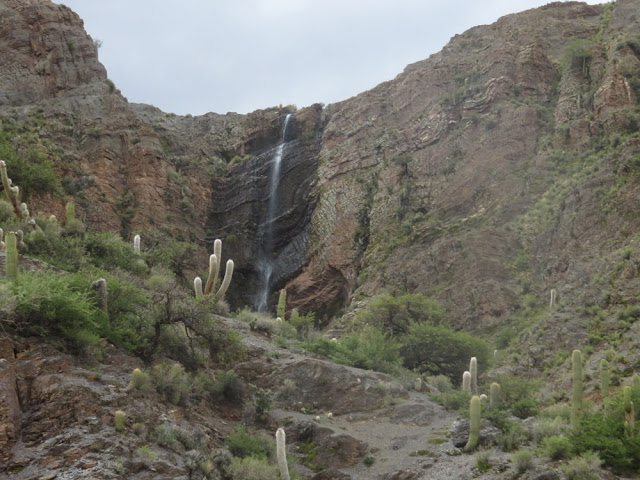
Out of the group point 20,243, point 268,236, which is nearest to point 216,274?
point 20,243

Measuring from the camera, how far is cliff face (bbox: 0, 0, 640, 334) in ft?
122

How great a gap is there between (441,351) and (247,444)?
49.3 feet

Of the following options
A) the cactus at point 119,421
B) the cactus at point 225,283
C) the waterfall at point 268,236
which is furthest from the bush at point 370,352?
the waterfall at point 268,236

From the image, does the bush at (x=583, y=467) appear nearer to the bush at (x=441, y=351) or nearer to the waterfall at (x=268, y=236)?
the bush at (x=441, y=351)

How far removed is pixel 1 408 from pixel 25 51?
131 ft

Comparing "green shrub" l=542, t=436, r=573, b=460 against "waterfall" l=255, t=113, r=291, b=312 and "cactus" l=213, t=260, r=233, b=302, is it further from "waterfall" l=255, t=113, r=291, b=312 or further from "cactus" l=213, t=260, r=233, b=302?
"waterfall" l=255, t=113, r=291, b=312

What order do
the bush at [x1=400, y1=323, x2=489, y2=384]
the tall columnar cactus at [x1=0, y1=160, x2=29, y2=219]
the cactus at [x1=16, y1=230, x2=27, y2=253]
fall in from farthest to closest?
the bush at [x1=400, y1=323, x2=489, y2=384] < the tall columnar cactus at [x1=0, y1=160, x2=29, y2=219] < the cactus at [x1=16, y1=230, x2=27, y2=253]

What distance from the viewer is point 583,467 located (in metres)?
15.6

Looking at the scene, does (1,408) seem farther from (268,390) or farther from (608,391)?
→ (608,391)

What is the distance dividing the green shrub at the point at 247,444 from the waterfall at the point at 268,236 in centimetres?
2705

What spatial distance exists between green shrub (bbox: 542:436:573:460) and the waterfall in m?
30.1

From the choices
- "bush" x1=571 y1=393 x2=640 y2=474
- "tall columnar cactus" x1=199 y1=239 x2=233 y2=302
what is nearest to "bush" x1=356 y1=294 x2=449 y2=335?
"tall columnar cactus" x1=199 y1=239 x2=233 y2=302

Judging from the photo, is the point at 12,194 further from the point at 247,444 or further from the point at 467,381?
the point at 467,381

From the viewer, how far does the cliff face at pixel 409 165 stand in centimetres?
3731
